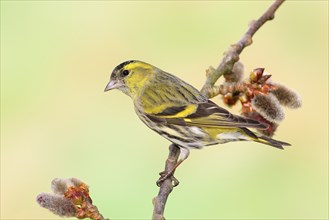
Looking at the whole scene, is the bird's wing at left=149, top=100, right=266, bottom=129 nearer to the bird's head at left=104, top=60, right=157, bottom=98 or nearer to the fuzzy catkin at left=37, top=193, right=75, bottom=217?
the bird's head at left=104, top=60, right=157, bottom=98

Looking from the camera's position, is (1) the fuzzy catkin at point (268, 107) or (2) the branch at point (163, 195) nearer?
(2) the branch at point (163, 195)

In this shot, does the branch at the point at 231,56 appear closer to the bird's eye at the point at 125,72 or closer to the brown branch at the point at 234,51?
the brown branch at the point at 234,51

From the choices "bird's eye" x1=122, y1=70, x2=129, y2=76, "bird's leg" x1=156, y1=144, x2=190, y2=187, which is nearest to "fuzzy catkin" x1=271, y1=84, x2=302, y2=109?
"bird's leg" x1=156, y1=144, x2=190, y2=187

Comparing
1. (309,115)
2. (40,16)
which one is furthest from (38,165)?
(40,16)

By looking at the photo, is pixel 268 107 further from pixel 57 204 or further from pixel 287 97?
pixel 57 204

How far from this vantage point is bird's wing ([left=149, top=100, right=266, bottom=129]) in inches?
173

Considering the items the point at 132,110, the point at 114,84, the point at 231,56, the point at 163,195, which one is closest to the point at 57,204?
the point at 163,195

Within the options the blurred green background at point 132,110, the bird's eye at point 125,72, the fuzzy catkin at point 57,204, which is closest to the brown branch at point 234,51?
the fuzzy catkin at point 57,204

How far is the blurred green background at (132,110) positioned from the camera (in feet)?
26.9

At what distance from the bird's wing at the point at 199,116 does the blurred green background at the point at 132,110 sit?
118 inches

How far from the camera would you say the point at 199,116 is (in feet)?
14.9

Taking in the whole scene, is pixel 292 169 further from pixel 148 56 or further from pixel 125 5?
pixel 125 5

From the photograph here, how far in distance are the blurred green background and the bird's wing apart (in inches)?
118

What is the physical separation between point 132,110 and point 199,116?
16.8 ft
